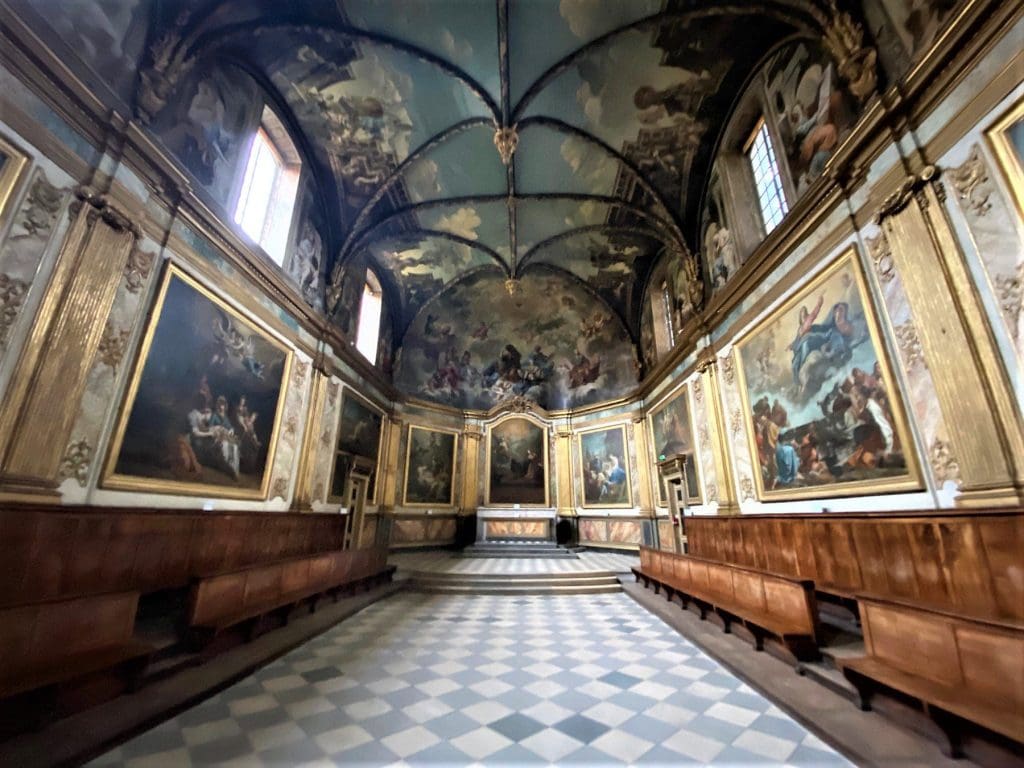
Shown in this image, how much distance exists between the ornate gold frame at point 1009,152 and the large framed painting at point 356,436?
1238 cm

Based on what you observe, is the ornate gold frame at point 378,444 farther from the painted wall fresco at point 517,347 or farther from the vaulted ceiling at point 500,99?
the vaulted ceiling at point 500,99

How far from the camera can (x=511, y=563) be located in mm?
12367

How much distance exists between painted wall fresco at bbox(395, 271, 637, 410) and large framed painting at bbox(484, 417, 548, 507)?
1.37 m

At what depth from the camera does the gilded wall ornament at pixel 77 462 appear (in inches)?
176

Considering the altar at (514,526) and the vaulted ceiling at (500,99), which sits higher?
the vaulted ceiling at (500,99)

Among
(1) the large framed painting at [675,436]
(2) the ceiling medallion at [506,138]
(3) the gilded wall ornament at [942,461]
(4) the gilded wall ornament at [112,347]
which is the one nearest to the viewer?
(3) the gilded wall ornament at [942,461]

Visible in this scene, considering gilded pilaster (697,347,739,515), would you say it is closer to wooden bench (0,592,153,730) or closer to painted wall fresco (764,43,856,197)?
painted wall fresco (764,43,856,197)

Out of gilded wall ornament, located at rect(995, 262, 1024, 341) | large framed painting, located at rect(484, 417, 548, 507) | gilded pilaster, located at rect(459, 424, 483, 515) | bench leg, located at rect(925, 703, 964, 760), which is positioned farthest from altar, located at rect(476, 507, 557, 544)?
gilded wall ornament, located at rect(995, 262, 1024, 341)

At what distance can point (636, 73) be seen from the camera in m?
8.10

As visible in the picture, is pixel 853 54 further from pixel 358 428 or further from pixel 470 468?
pixel 470 468

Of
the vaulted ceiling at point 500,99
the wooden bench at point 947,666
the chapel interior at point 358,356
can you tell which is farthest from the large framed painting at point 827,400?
the vaulted ceiling at point 500,99

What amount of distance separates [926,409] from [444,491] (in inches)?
566

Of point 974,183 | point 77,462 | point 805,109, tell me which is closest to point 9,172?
point 77,462

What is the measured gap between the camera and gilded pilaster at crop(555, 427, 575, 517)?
53.6 ft
